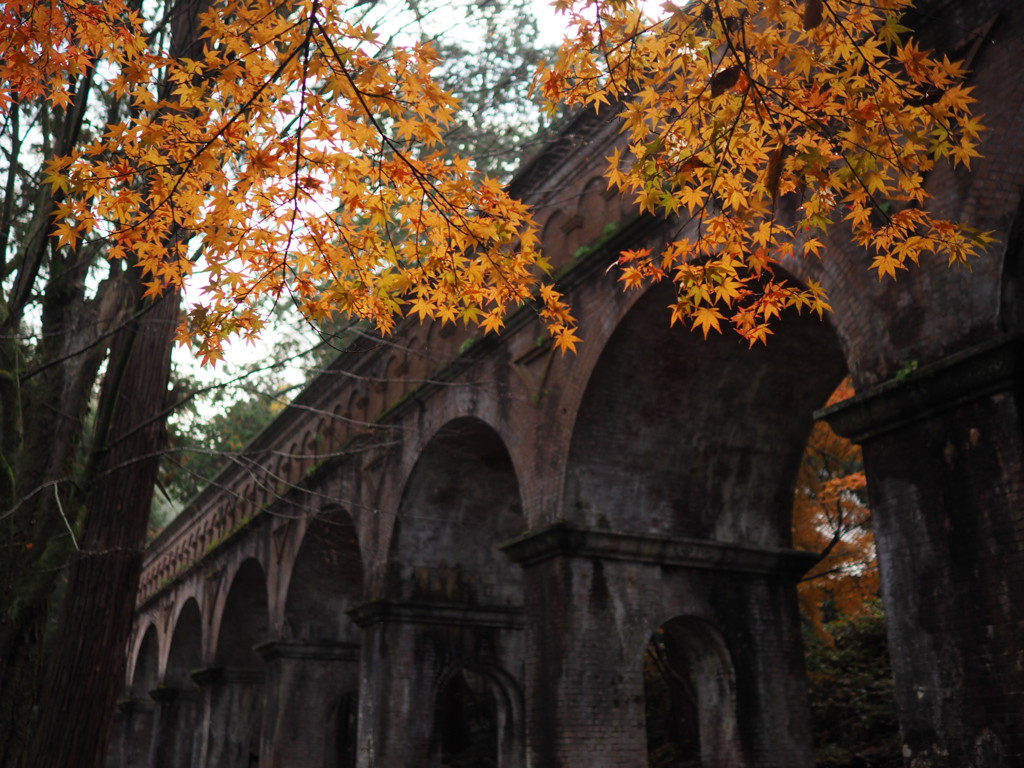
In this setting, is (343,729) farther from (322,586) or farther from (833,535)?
(833,535)

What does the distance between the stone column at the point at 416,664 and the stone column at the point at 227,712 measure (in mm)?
8597

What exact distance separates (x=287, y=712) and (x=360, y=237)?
1447cm

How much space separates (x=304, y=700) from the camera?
17.8 m

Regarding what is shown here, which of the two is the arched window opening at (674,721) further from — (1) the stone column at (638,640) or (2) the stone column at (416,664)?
(1) the stone column at (638,640)

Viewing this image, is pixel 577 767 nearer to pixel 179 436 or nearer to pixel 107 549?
pixel 107 549

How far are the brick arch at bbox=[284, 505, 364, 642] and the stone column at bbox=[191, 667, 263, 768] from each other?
14.5 feet

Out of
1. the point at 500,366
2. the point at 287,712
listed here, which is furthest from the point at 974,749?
the point at 287,712

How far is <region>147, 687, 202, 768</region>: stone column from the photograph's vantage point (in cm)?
2528

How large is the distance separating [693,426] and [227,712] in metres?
15.1

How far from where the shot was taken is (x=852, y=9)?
596 centimetres

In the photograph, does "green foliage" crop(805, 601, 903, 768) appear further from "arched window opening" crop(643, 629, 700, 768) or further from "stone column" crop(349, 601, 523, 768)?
"stone column" crop(349, 601, 523, 768)

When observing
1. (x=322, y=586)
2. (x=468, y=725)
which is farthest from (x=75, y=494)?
(x=468, y=725)

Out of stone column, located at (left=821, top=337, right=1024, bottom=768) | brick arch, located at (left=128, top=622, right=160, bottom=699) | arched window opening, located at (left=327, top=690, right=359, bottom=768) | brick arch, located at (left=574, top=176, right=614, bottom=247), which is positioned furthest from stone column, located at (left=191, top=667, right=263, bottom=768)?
stone column, located at (left=821, top=337, right=1024, bottom=768)

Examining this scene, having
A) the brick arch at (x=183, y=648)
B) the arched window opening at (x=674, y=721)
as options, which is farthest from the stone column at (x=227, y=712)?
the arched window opening at (x=674, y=721)
